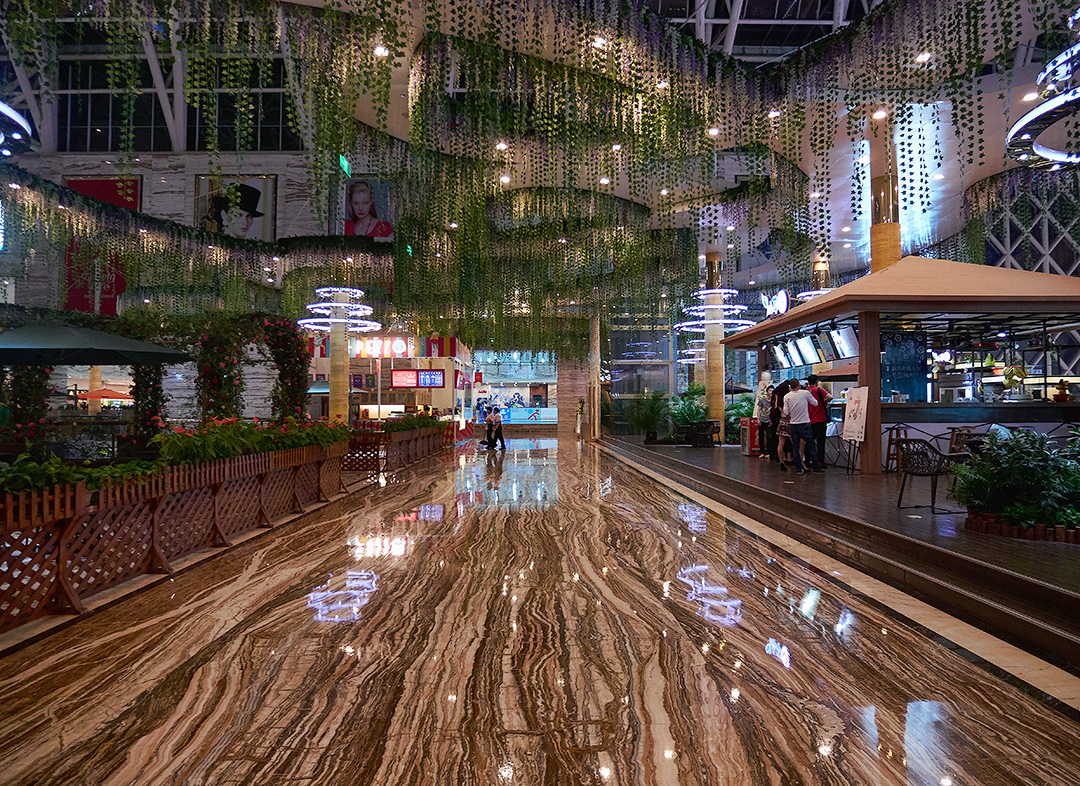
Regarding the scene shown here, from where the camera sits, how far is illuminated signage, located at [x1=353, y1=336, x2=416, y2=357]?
81.8ft

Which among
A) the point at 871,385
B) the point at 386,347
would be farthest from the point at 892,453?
the point at 386,347

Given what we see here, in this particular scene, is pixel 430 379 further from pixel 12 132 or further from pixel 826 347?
pixel 12 132

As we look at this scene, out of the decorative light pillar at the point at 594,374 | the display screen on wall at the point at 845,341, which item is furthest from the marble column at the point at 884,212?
the decorative light pillar at the point at 594,374

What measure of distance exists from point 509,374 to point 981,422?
33287 millimetres

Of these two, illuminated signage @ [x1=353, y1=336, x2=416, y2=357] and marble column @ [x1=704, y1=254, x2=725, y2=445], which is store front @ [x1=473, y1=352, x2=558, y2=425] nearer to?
illuminated signage @ [x1=353, y1=336, x2=416, y2=357]

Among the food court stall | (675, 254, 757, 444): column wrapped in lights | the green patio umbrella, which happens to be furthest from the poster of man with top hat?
the food court stall

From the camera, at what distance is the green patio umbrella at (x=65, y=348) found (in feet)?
29.8

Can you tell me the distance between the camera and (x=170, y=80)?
2753 cm

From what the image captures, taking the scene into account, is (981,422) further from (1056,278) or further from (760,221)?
(760,221)

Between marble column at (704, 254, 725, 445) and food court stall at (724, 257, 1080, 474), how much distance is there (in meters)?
7.62

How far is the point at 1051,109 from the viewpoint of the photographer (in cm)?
622

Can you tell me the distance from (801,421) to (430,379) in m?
16.3

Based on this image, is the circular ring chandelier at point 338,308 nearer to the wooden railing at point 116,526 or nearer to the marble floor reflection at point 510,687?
the wooden railing at point 116,526

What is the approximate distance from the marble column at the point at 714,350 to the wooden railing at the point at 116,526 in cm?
1486
